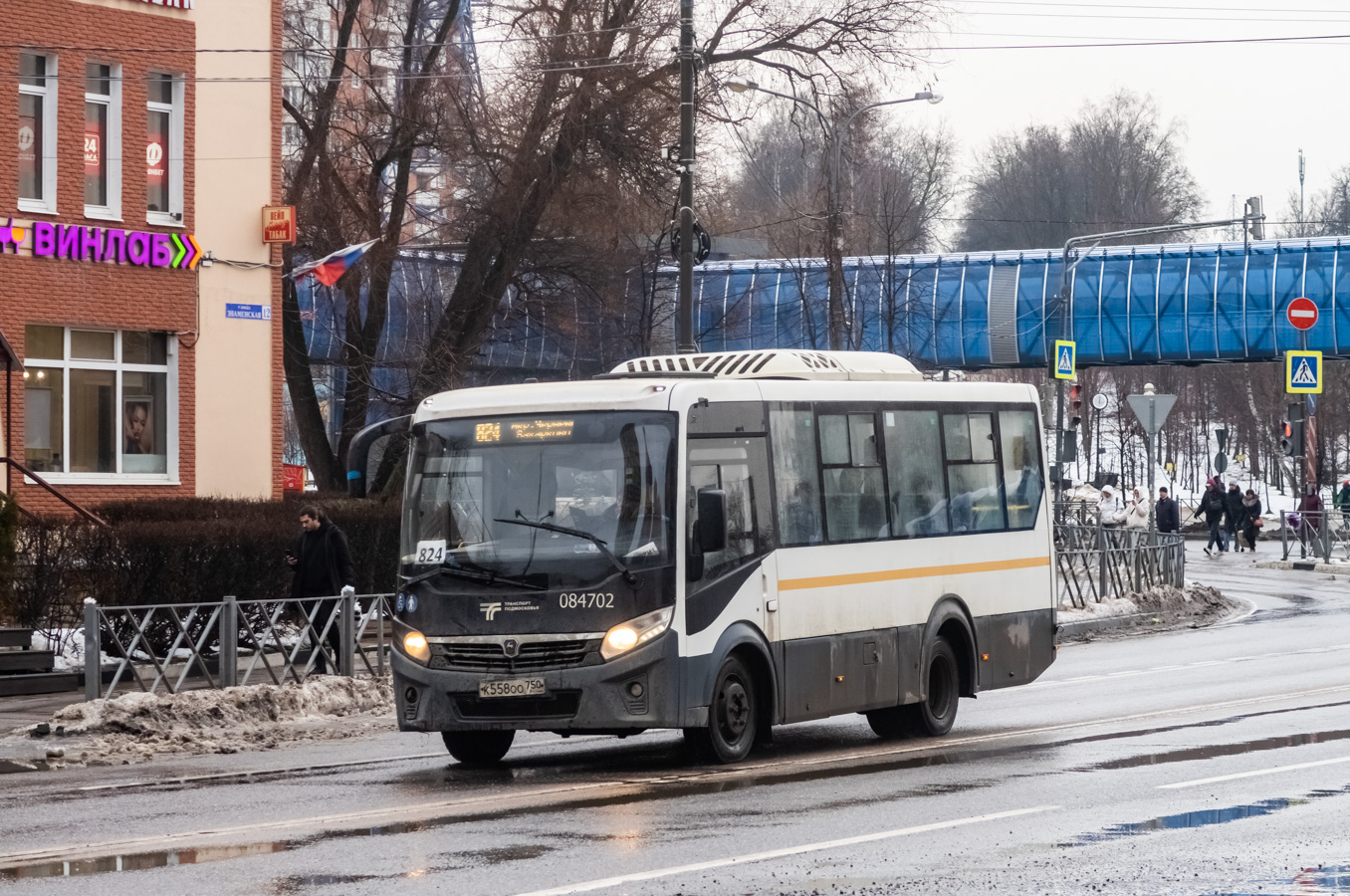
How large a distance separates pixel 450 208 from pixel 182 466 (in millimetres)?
7820

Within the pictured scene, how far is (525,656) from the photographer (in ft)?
41.0

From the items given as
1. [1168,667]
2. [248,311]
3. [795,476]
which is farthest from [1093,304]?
[795,476]

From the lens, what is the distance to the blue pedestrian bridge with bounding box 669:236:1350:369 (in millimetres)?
56438

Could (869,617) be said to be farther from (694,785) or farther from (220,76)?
(220,76)

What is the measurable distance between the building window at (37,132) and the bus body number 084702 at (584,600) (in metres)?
17.1

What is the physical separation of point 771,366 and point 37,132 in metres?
16.1

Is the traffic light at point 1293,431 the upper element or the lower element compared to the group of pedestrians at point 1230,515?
upper

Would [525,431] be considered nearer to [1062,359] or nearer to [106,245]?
[106,245]

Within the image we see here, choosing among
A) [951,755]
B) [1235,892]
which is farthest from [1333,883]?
[951,755]

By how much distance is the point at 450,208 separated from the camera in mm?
34219

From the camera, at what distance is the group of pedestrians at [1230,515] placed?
48.2 m

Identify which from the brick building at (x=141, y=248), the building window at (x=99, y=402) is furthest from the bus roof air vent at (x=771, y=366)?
the building window at (x=99, y=402)

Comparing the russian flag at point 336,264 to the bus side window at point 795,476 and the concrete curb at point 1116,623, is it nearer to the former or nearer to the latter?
the concrete curb at point 1116,623

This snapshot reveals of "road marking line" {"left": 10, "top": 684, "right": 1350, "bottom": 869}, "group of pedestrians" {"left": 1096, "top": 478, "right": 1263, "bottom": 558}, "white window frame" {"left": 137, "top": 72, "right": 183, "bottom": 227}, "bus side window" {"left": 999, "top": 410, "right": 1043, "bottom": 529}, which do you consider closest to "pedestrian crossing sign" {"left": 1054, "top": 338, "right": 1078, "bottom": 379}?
"group of pedestrians" {"left": 1096, "top": 478, "right": 1263, "bottom": 558}
